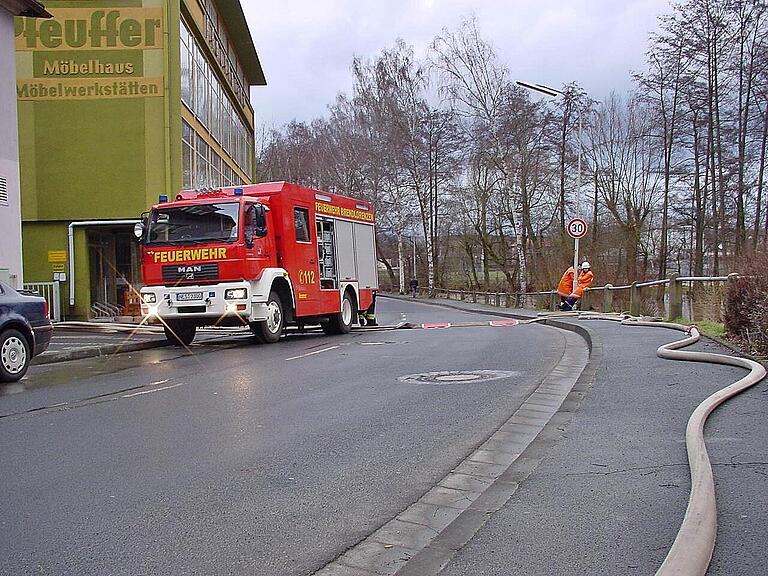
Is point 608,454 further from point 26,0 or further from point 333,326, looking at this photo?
point 26,0

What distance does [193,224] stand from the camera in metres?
16.2

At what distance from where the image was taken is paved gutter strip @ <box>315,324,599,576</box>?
12.6ft

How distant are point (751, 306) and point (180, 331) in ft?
37.1

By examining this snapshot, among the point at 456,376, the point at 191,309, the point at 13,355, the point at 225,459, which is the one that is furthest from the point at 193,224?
the point at 225,459

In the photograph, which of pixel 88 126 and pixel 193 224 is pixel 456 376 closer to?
pixel 193 224

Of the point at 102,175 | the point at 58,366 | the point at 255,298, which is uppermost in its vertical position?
the point at 102,175

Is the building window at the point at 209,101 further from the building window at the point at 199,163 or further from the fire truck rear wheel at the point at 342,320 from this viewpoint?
the fire truck rear wheel at the point at 342,320

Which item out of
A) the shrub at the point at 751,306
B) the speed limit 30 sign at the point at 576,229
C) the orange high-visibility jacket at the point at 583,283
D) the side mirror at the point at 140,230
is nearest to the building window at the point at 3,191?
the side mirror at the point at 140,230

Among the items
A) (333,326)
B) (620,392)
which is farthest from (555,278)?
(620,392)

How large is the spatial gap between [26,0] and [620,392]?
58.9 feet

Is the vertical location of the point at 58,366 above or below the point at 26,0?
below

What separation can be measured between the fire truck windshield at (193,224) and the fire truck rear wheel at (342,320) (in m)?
4.80

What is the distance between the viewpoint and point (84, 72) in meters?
26.2

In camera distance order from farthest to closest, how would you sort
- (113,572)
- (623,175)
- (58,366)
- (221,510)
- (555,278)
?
(623,175) → (555,278) → (58,366) → (221,510) → (113,572)
